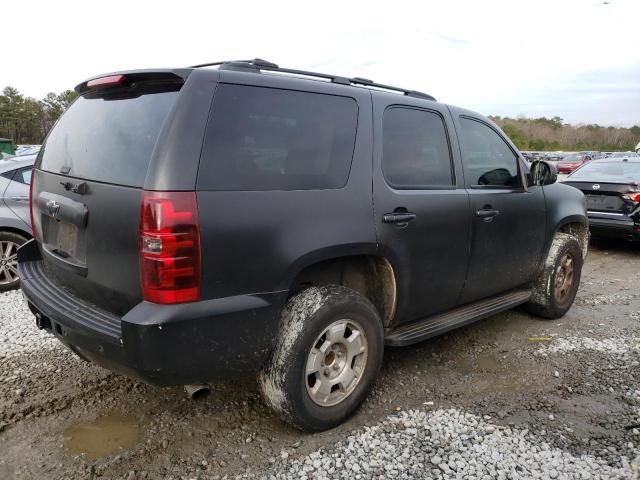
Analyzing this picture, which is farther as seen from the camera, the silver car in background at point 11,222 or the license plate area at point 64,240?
the silver car in background at point 11,222

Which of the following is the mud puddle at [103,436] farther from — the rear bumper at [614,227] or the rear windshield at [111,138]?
the rear bumper at [614,227]

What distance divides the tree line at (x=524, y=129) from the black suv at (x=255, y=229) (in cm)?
4767

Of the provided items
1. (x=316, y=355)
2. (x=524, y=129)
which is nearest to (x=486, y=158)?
(x=316, y=355)

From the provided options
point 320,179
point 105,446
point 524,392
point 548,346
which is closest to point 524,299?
point 548,346

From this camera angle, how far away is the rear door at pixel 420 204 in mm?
2971

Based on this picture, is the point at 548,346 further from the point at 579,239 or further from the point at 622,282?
the point at 622,282

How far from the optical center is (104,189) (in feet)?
7.73

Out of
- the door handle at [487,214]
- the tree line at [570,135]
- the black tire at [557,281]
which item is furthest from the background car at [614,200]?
the tree line at [570,135]

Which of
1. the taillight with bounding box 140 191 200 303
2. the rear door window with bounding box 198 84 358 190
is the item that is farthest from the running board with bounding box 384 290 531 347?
the taillight with bounding box 140 191 200 303

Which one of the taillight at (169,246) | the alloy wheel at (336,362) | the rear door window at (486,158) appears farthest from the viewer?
the rear door window at (486,158)

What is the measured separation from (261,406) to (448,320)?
4.72 ft

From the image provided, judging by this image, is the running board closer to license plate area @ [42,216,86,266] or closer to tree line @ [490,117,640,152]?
license plate area @ [42,216,86,266]

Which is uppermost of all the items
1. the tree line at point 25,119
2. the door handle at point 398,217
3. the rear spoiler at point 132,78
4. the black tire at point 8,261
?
the tree line at point 25,119

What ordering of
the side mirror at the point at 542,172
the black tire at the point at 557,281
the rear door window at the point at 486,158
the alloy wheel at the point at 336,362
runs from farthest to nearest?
the black tire at the point at 557,281
the side mirror at the point at 542,172
the rear door window at the point at 486,158
the alloy wheel at the point at 336,362
